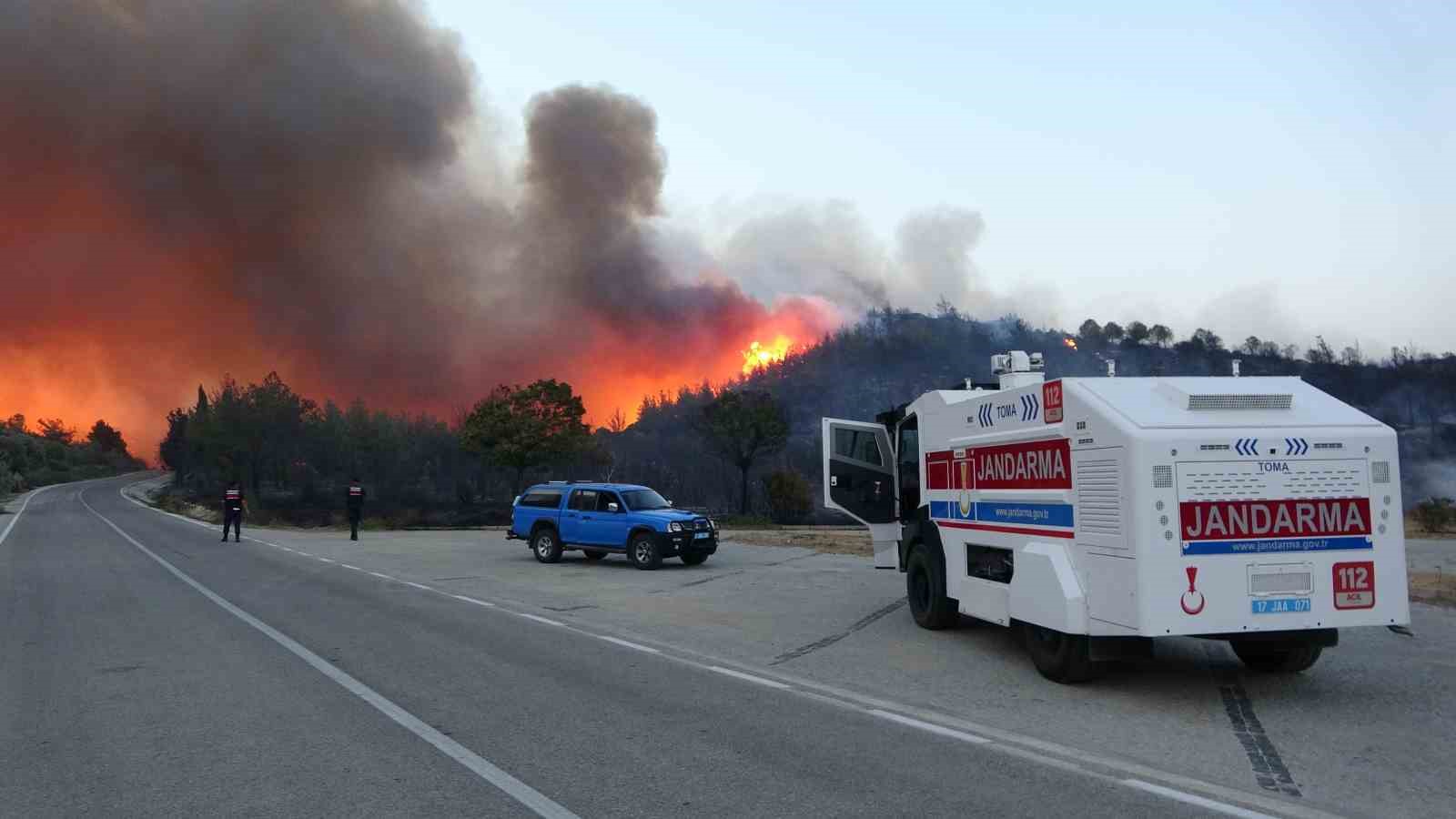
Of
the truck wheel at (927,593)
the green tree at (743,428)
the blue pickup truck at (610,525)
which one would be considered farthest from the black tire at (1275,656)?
the green tree at (743,428)

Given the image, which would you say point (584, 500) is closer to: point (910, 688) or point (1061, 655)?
point (910, 688)

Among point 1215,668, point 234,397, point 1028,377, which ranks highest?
point 234,397

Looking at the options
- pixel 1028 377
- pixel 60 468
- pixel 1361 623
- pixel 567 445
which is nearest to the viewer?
pixel 1361 623

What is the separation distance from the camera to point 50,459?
139000 millimetres

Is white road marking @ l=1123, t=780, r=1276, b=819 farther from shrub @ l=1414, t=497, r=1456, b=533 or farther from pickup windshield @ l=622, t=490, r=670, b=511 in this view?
shrub @ l=1414, t=497, r=1456, b=533

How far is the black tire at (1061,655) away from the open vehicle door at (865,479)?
164 inches

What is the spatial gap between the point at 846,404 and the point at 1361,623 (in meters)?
132

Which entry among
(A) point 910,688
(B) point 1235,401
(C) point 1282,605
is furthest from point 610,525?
(C) point 1282,605

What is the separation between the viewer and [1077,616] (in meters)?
7.98

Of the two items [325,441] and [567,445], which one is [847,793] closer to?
[567,445]

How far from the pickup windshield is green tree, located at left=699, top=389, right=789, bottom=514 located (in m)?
24.5

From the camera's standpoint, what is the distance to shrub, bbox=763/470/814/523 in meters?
44.9

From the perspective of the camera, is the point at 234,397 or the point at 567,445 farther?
the point at 234,397

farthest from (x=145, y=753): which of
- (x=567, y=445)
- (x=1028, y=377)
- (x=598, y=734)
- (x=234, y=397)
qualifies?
(x=234, y=397)
